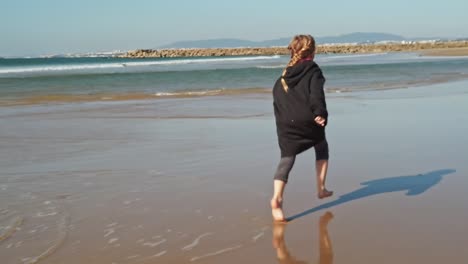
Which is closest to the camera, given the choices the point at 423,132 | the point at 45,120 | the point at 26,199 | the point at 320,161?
the point at 320,161

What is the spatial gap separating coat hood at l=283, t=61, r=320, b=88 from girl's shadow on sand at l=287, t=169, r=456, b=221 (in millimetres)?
1064

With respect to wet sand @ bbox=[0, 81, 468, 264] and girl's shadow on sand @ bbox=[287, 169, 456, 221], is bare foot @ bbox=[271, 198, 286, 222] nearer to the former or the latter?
wet sand @ bbox=[0, 81, 468, 264]

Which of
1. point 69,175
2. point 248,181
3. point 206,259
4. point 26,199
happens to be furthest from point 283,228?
point 69,175

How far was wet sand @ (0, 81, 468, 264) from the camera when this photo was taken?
3.53m

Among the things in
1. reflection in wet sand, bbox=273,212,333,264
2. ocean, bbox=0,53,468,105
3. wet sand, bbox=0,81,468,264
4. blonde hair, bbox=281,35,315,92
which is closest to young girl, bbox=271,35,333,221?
blonde hair, bbox=281,35,315,92

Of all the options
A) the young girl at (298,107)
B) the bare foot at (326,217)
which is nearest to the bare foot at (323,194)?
the bare foot at (326,217)

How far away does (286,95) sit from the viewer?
4148mm

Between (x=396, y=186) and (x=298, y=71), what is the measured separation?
1.67 m

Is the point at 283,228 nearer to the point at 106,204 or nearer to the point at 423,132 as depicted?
the point at 106,204

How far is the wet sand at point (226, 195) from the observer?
3531 millimetres

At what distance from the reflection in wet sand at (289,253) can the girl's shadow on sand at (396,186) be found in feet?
1.21

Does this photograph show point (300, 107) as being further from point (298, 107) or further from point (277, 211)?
point (277, 211)

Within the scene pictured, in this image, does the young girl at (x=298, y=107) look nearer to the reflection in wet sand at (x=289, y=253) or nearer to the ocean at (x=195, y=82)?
the reflection in wet sand at (x=289, y=253)

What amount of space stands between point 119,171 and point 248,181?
1544mm
